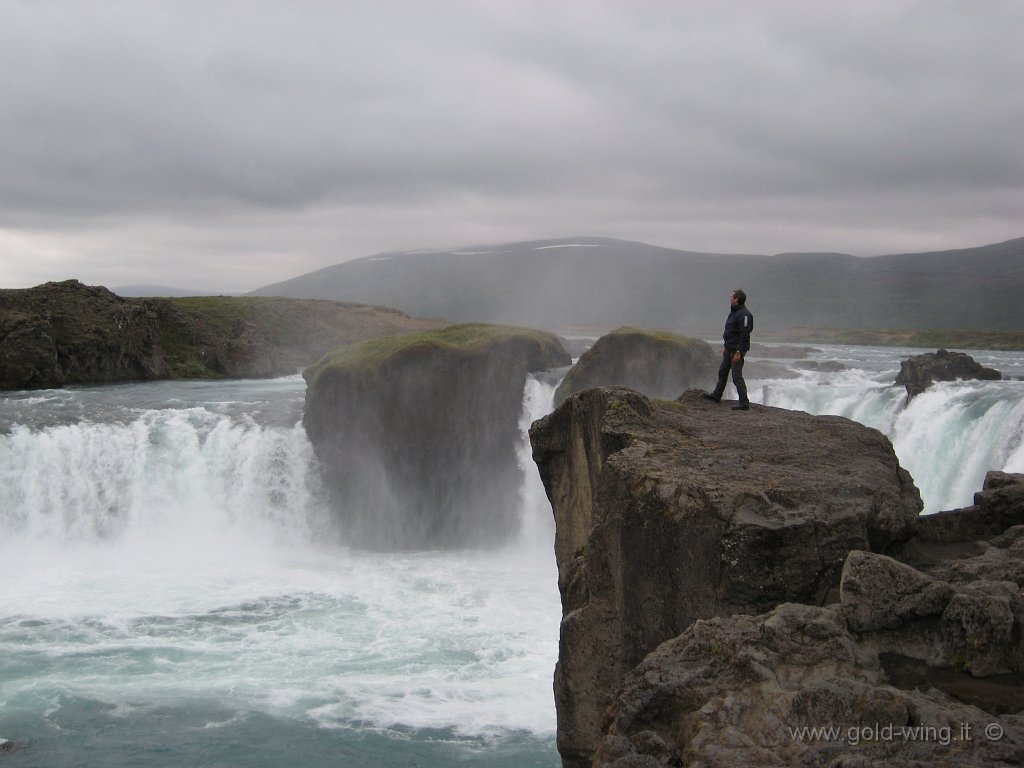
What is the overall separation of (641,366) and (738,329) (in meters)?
21.9

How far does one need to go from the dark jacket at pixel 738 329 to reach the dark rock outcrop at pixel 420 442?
2213 cm

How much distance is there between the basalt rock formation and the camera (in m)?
45.4

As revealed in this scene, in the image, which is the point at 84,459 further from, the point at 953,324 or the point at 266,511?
the point at 953,324

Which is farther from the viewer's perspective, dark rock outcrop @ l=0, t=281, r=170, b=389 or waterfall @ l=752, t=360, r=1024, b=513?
dark rock outcrop @ l=0, t=281, r=170, b=389

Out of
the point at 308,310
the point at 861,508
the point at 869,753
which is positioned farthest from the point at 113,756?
the point at 308,310

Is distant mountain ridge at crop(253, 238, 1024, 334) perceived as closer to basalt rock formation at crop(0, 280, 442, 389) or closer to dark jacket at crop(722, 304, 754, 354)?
basalt rock formation at crop(0, 280, 442, 389)

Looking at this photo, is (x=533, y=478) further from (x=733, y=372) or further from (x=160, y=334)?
(x=160, y=334)

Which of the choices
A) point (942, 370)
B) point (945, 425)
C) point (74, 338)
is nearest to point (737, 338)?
point (945, 425)

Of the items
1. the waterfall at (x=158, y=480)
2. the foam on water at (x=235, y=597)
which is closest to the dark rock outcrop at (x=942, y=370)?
the foam on water at (x=235, y=597)

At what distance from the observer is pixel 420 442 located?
36.5 metres

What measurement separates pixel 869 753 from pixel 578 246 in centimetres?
16380

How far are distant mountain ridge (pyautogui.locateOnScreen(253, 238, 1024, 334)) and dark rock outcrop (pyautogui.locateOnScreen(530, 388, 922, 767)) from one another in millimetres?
83318

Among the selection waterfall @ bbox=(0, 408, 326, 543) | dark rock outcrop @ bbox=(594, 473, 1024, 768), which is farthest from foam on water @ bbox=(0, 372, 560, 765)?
dark rock outcrop @ bbox=(594, 473, 1024, 768)

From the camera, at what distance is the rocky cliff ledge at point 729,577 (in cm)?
677
